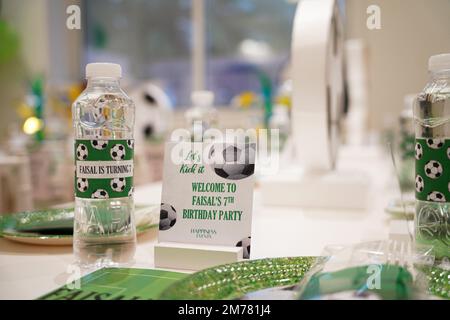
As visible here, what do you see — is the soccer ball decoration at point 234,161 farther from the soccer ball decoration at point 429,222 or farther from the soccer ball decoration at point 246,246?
the soccer ball decoration at point 429,222

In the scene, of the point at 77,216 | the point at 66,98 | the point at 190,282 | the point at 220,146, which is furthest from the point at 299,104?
the point at 66,98

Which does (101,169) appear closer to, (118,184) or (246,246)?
(118,184)

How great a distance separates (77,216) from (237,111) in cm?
474

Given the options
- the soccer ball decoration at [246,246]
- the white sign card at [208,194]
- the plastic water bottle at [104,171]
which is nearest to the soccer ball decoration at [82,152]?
the plastic water bottle at [104,171]

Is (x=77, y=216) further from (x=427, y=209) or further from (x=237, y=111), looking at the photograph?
(x=237, y=111)

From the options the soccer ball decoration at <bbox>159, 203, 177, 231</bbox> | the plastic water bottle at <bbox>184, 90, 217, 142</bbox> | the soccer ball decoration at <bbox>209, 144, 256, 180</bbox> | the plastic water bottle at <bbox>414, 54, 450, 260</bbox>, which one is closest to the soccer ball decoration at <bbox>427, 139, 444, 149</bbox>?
the plastic water bottle at <bbox>414, 54, 450, 260</bbox>

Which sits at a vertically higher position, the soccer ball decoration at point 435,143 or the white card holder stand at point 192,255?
the soccer ball decoration at point 435,143

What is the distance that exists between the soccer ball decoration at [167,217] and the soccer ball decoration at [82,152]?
4.8 inches

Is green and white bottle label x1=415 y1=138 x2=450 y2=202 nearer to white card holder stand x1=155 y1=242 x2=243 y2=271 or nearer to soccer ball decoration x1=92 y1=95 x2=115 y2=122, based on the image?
white card holder stand x1=155 y1=242 x2=243 y2=271

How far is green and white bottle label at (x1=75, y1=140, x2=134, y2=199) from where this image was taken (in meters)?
0.65

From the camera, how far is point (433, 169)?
0.61 m

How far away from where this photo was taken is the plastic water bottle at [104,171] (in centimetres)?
65

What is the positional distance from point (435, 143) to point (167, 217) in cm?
35

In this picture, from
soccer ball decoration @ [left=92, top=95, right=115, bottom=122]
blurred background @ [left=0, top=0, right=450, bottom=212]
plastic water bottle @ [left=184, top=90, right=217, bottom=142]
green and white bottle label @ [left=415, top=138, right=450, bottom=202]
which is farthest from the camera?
blurred background @ [left=0, top=0, right=450, bottom=212]
